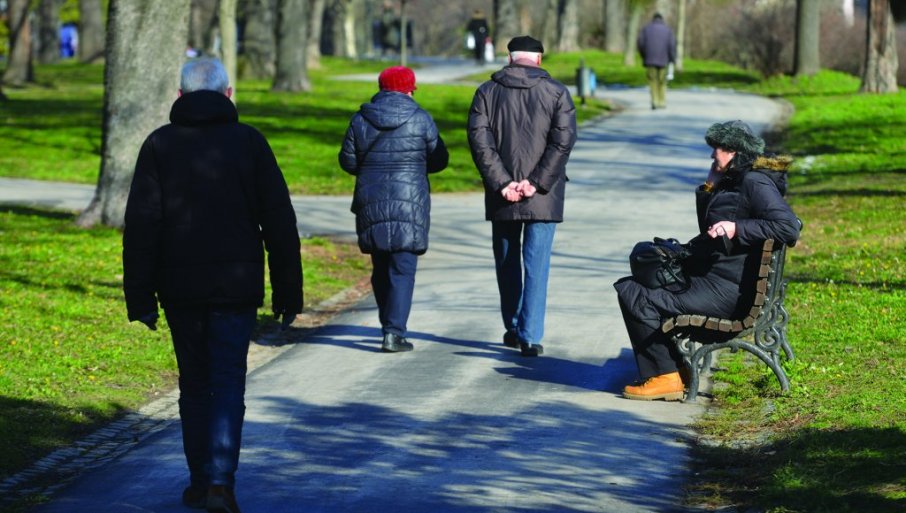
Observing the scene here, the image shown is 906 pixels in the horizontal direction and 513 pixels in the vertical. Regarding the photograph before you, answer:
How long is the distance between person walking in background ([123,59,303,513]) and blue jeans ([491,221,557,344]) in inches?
146

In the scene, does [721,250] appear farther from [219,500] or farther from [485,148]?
[219,500]

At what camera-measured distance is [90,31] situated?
59.4 metres

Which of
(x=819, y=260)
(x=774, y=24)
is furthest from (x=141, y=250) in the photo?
(x=774, y=24)

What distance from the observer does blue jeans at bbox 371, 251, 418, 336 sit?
1018 cm

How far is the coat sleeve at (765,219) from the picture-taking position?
8.17 meters

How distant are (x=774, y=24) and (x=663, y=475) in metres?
39.6

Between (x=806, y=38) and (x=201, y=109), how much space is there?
3410 centimetres

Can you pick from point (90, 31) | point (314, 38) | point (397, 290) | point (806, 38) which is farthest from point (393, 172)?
point (90, 31)

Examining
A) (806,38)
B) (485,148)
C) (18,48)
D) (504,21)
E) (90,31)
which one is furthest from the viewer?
(90,31)

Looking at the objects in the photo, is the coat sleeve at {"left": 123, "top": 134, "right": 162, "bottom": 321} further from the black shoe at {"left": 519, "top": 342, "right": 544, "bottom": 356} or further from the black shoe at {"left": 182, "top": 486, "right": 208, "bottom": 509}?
the black shoe at {"left": 519, "top": 342, "right": 544, "bottom": 356}

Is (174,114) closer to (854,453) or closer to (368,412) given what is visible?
(368,412)

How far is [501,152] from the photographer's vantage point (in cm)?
991

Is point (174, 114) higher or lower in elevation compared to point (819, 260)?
higher

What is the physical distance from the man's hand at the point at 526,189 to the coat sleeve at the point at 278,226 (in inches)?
138
